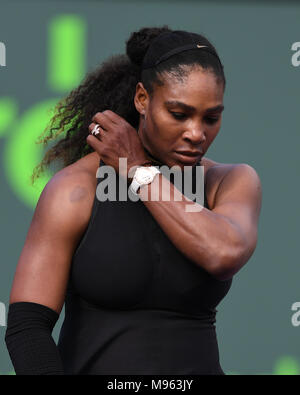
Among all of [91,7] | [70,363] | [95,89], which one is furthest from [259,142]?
[70,363]

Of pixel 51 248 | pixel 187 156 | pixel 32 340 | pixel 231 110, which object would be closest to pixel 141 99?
pixel 187 156

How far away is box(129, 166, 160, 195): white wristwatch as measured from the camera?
6.39ft

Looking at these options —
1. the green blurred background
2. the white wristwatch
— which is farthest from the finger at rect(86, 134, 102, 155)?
the green blurred background

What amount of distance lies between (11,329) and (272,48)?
2.43 metres

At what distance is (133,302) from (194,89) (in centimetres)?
54

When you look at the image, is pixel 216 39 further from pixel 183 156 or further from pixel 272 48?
pixel 183 156

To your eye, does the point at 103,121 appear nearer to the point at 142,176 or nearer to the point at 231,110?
the point at 142,176

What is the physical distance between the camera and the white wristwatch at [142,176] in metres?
1.95

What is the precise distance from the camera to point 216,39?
381 centimetres

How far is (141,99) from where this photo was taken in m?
2.07

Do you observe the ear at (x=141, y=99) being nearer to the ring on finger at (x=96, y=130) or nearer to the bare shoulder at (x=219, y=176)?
the ring on finger at (x=96, y=130)

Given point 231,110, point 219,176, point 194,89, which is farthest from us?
point 231,110

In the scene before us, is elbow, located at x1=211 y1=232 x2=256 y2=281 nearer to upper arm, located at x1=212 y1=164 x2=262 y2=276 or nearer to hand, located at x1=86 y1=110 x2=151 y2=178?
upper arm, located at x1=212 y1=164 x2=262 y2=276

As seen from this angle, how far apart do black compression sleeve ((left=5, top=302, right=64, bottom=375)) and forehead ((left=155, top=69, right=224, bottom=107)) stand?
61 centimetres
